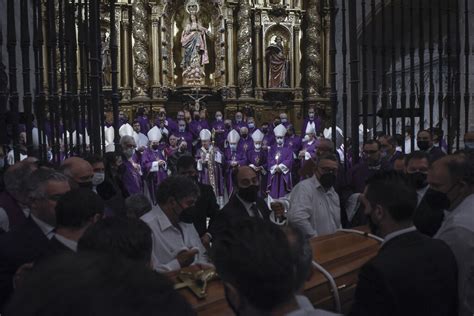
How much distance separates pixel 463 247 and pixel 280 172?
952 centimetres

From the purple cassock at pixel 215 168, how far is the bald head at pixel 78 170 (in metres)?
8.04

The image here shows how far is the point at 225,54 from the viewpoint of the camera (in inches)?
656

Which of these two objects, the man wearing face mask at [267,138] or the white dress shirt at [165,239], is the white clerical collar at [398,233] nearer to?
the white dress shirt at [165,239]

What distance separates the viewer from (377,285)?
7.08ft

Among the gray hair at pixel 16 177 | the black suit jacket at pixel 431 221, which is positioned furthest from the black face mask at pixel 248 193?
the gray hair at pixel 16 177

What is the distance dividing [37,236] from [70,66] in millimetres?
2510


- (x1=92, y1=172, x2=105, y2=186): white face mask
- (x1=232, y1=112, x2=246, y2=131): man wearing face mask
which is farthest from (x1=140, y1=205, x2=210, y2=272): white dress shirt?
(x1=232, y1=112, x2=246, y2=131): man wearing face mask

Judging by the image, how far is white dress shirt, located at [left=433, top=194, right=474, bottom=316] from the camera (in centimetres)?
253

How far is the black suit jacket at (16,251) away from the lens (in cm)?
267

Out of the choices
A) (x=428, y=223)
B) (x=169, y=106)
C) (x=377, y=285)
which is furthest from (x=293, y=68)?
(x=377, y=285)

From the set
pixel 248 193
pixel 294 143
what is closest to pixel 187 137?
pixel 294 143

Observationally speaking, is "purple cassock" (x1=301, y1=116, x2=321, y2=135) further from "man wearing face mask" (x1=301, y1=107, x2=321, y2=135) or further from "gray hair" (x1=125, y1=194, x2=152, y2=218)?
"gray hair" (x1=125, y1=194, x2=152, y2=218)

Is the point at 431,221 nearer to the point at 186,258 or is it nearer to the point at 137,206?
the point at 186,258

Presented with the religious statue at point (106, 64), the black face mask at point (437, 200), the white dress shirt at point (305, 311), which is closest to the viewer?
the white dress shirt at point (305, 311)
